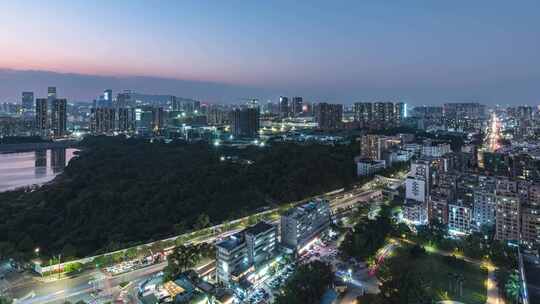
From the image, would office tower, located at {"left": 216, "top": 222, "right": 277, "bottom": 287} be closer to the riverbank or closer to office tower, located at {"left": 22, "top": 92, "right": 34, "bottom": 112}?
the riverbank

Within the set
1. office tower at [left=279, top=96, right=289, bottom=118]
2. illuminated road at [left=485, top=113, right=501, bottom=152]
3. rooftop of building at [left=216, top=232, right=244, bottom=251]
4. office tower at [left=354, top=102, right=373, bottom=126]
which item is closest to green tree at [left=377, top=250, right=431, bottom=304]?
rooftop of building at [left=216, top=232, right=244, bottom=251]

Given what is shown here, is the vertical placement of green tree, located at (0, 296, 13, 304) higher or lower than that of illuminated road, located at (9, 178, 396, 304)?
higher

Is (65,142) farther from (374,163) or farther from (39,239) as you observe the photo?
(374,163)

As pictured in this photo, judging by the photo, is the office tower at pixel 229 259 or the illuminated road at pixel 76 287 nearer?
the illuminated road at pixel 76 287

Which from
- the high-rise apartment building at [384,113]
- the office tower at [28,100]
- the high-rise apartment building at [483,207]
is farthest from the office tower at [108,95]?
the high-rise apartment building at [483,207]

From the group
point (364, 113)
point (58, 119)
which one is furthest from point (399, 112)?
point (58, 119)

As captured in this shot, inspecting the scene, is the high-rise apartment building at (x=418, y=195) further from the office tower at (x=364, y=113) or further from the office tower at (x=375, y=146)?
the office tower at (x=364, y=113)
